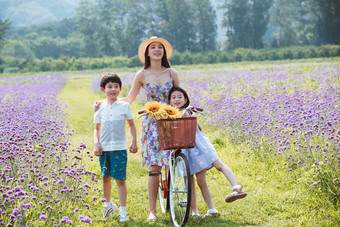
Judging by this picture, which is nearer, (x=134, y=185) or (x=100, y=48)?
(x=134, y=185)

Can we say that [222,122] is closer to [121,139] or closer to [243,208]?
[243,208]

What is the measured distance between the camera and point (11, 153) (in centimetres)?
407

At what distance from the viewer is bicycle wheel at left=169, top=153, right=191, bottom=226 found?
3.90m

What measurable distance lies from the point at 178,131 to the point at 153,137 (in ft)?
2.59

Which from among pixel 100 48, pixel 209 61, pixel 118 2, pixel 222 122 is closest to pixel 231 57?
pixel 209 61

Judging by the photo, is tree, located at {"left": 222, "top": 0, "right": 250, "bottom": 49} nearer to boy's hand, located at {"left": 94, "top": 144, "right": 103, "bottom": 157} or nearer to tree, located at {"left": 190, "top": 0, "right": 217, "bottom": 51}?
tree, located at {"left": 190, "top": 0, "right": 217, "bottom": 51}

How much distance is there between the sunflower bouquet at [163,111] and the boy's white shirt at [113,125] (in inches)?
19.6

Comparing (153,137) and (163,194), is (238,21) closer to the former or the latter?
(163,194)

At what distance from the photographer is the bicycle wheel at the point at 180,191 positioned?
3896 millimetres

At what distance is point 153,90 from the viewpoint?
4.65 metres

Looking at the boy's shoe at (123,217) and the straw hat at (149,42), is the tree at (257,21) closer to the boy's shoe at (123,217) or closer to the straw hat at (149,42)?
the straw hat at (149,42)

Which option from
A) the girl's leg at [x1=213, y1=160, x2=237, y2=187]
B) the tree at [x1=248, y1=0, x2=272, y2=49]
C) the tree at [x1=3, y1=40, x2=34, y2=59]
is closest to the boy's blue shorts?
the girl's leg at [x1=213, y1=160, x2=237, y2=187]

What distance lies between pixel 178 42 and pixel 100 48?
682 inches

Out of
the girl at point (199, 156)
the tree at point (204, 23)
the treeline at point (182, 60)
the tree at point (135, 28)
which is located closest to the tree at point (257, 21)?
the treeline at point (182, 60)
